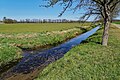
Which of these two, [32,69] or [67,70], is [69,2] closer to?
[32,69]

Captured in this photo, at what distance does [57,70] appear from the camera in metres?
10.8

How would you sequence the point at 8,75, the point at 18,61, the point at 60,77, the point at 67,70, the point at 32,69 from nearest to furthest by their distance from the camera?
1. the point at 60,77
2. the point at 67,70
3. the point at 8,75
4. the point at 32,69
5. the point at 18,61

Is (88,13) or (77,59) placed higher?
(88,13)

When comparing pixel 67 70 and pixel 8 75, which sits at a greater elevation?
pixel 67 70

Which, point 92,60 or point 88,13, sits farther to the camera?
point 88,13

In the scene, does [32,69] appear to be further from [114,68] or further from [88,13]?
[88,13]

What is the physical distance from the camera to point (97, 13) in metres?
18.8

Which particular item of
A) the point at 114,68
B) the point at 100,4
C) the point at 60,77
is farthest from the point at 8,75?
the point at 100,4

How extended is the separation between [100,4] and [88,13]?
4.51ft

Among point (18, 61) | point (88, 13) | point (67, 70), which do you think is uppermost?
point (88, 13)

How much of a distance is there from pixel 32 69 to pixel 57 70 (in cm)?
339

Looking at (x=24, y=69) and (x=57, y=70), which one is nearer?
(x=57, y=70)

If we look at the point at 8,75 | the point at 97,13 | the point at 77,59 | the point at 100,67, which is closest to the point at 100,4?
the point at 97,13

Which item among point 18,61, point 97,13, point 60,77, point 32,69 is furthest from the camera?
point 97,13
